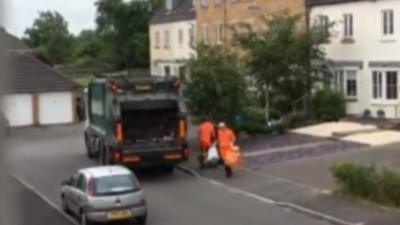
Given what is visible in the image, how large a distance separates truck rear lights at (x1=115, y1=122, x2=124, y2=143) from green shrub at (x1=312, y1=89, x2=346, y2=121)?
1372 cm

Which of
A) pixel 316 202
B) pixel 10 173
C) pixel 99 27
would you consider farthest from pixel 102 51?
pixel 10 173

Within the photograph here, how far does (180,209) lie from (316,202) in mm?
3506

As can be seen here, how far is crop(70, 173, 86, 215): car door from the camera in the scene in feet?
72.3

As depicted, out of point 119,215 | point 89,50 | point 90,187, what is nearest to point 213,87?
point 90,187

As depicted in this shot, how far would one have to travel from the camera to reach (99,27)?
3364 inches

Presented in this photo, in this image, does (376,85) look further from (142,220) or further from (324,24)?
(142,220)

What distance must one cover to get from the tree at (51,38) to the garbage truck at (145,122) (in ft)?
239

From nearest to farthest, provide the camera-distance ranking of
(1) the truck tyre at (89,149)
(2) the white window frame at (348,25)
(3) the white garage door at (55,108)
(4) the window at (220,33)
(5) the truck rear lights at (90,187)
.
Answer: (5) the truck rear lights at (90,187)
(1) the truck tyre at (89,149)
(2) the white window frame at (348,25)
(3) the white garage door at (55,108)
(4) the window at (220,33)

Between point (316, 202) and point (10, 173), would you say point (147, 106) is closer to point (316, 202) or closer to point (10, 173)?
point (316, 202)

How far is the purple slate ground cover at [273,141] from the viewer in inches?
1378

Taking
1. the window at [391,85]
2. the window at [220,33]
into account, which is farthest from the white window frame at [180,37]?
the window at [391,85]

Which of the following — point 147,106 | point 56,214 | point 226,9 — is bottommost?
point 56,214

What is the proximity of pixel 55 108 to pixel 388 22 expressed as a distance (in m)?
23.6

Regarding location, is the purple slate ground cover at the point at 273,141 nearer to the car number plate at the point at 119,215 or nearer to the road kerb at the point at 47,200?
the road kerb at the point at 47,200
